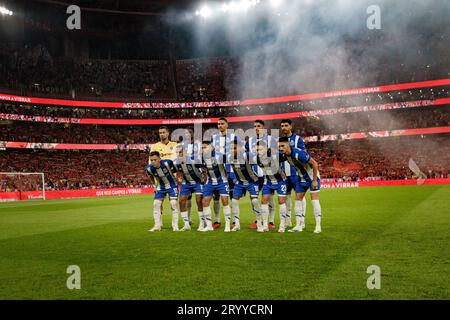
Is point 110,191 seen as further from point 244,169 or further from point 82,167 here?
point 244,169

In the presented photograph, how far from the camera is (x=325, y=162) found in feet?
149

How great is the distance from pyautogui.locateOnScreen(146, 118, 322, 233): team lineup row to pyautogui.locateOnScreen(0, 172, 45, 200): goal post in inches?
945

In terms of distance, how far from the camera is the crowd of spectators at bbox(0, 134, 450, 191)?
39062 mm

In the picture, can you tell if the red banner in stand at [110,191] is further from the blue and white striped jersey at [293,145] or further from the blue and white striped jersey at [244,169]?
the blue and white striped jersey at [293,145]

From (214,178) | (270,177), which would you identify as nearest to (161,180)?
(214,178)

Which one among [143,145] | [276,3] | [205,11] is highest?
[205,11]

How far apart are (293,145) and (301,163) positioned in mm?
413

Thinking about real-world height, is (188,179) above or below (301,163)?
below

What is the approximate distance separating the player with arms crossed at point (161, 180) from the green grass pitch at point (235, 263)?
0.41 meters

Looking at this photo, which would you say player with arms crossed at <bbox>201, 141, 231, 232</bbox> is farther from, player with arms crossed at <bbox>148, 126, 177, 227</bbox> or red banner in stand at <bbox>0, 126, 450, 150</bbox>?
red banner in stand at <bbox>0, 126, 450, 150</bbox>

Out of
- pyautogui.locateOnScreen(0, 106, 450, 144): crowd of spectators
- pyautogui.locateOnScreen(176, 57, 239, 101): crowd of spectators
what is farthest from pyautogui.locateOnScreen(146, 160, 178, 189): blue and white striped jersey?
pyautogui.locateOnScreen(176, 57, 239, 101): crowd of spectators

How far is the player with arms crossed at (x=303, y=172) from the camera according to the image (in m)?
8.37

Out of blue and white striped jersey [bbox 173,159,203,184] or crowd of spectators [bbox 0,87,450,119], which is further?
crowd of spectators [bbox 0,87,450,119]

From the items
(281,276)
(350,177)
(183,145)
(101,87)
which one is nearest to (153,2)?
(101,87)
